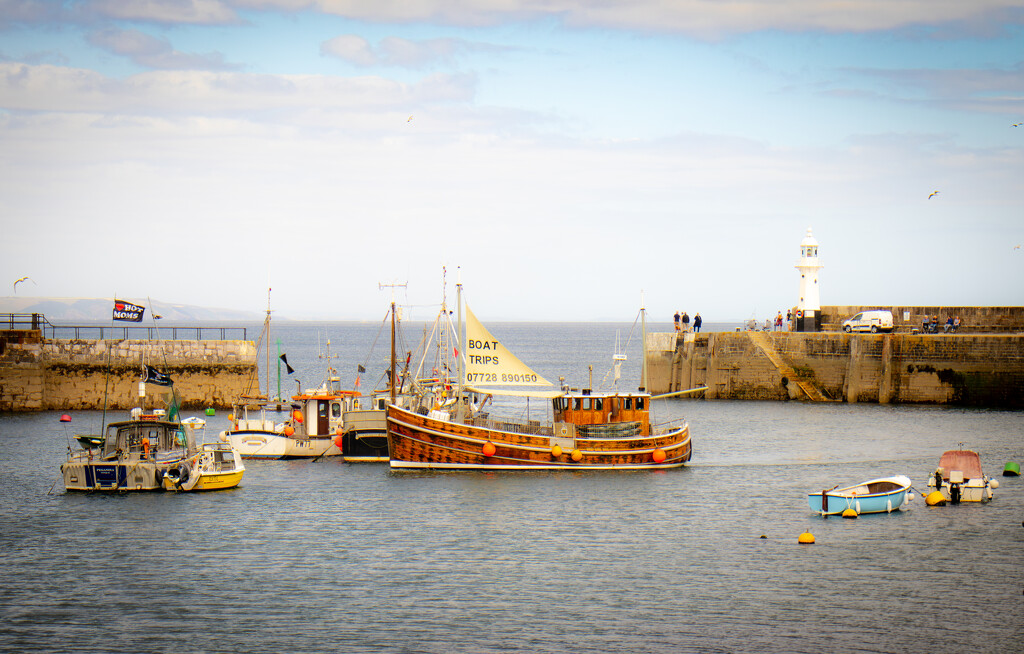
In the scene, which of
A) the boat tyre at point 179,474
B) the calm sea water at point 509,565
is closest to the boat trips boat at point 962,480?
the calm sea water at point 509,565

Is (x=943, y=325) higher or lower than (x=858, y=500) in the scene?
higher

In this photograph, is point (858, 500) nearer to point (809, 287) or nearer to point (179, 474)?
point (179, 474)

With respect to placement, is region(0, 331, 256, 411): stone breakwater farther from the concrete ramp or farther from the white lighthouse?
the white lighthouse

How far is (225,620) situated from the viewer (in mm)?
20969

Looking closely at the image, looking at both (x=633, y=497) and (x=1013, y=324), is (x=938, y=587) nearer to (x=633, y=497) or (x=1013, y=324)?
(x=633, y=497)

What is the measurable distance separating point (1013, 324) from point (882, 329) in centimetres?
707

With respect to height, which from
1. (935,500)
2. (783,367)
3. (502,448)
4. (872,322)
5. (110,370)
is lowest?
(935,500)

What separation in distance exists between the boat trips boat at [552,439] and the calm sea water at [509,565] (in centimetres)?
98

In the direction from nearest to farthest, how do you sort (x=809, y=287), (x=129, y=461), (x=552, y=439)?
(x=129, y=461) < (x=552, y=439) < (x=809, y=287)

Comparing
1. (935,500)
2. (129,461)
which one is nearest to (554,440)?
(935,500)

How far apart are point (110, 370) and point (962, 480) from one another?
44601 millimetres

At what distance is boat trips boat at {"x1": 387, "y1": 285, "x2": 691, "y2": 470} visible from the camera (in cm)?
3769

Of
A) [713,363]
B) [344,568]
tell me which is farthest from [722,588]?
[713,363]

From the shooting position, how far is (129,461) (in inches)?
1324
